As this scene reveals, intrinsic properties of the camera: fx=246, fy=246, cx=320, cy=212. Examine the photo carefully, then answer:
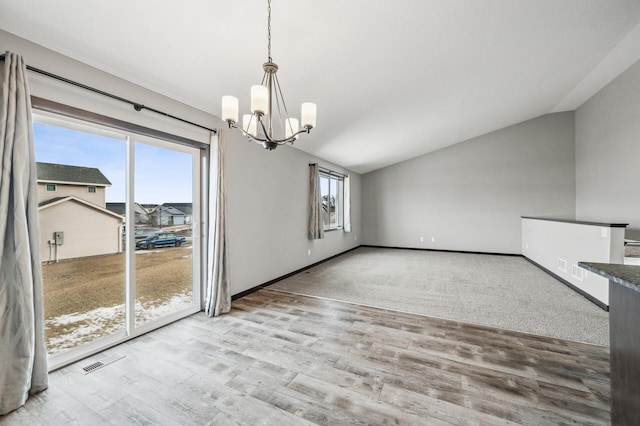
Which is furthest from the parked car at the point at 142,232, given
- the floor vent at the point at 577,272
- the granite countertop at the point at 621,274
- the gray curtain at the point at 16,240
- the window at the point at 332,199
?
the floor vent at the point at 577,272

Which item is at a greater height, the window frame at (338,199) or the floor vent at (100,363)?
the window frame at (338,199)

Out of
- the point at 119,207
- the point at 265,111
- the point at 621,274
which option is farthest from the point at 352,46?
the point at 119,207

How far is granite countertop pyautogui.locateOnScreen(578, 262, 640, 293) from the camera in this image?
1.01 m

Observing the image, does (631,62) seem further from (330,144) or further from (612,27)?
(330,144)

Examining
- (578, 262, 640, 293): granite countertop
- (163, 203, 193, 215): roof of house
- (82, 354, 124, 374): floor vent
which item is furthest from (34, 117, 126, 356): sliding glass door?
(578, 262, 640, 293): granite countertop

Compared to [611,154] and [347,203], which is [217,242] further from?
[611,154]

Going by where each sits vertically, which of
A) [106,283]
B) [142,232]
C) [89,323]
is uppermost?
[142,232]

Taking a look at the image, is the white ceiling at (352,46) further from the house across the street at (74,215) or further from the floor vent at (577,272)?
the floor vent at (577,272)

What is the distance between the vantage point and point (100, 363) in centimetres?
206

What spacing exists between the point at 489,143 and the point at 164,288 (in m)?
8.05

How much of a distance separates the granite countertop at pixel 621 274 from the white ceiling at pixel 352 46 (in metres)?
2.27

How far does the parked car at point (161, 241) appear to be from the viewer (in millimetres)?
2623

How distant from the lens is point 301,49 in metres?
2.33

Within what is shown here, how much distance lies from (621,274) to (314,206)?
173 inches
